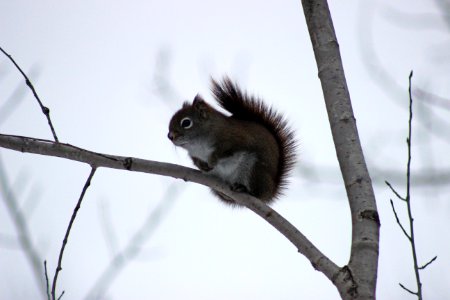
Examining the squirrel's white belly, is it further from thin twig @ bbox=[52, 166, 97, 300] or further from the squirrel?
thin twig @ bbox=[52, 166, 97, 300]

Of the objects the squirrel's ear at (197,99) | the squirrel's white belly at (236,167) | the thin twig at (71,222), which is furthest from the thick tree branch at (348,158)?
the squirrel's ear at (197,99)

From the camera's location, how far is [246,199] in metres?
1.97

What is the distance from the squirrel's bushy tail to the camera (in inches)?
114

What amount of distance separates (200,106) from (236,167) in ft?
1.88

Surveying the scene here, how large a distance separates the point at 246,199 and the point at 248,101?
1.10 metres

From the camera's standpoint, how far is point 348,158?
1.65 meters

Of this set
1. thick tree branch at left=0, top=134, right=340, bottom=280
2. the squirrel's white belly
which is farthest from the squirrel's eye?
thick tree branch at left=0, top=134, right=340, bottom=280

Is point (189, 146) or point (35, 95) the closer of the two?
point (35, 95)

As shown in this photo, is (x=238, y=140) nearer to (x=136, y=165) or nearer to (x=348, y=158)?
(x=136, y=165)

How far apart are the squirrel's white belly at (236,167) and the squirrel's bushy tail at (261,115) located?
0.27m

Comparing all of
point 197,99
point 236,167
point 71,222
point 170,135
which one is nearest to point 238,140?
point 236,167

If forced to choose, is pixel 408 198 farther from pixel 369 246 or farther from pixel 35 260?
pixel 35 260

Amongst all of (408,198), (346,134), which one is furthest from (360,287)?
(346,134)

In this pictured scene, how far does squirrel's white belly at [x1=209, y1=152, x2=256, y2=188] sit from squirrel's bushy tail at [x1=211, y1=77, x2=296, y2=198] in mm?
270
